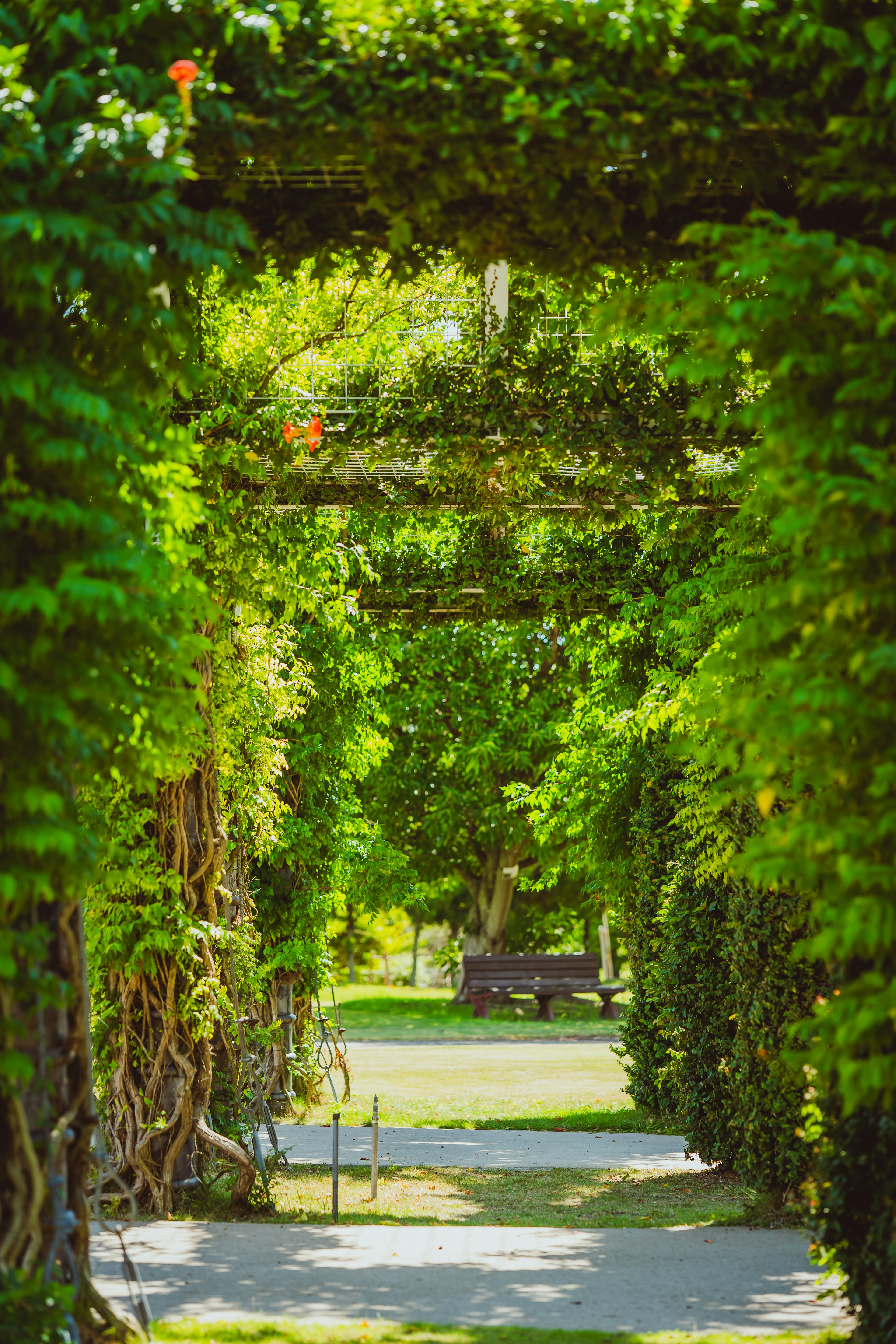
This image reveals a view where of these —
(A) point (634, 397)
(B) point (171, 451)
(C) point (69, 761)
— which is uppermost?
(A) point (634, 397)

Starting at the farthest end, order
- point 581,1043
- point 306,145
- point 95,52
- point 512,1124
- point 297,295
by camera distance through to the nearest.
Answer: point 581,1043
point 512,1124
point 297,295
point 306,145
point 95,52

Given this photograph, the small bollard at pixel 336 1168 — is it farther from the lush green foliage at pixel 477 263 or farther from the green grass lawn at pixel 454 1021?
the green grass lawn at pixel 454 1021

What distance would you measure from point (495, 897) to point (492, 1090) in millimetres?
11518

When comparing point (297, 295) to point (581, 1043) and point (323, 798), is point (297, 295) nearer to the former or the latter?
point (323, 798)

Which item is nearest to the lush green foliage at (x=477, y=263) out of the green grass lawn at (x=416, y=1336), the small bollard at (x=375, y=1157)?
the green grass lawn at (x=416, y=1336)

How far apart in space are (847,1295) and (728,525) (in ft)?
14.6

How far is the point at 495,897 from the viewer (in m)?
25.0

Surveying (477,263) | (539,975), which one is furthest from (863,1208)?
(539,975)

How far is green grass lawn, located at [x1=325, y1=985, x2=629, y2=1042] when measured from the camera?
20062 millimetres

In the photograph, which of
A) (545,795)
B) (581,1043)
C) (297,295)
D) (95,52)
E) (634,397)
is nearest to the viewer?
(95,52)

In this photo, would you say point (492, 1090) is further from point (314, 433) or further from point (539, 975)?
point (314, 433)

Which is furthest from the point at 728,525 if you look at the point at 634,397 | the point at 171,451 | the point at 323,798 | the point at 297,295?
the point at 323,798

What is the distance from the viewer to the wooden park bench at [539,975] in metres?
21.6

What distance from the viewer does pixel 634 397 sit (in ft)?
22.6
